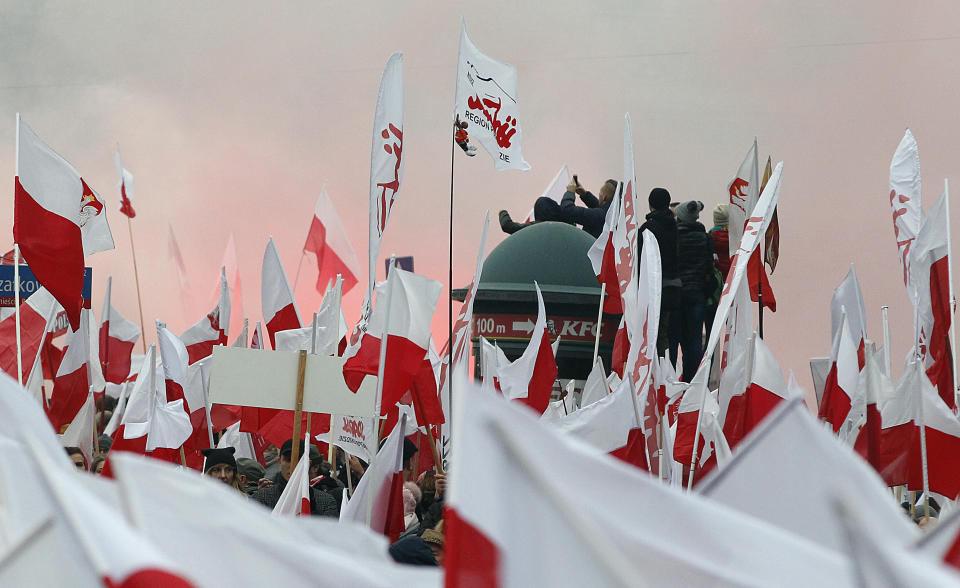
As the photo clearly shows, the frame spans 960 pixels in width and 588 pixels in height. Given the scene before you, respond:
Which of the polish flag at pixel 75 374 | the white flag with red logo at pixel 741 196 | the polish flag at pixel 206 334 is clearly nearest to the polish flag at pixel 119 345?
the polish flag at pixel 206 334

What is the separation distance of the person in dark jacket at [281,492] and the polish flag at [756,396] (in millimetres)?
2540

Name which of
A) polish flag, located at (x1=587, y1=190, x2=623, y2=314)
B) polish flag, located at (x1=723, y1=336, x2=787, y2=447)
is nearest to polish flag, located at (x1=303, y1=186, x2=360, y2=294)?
polish flag, located at (x1=587, y1=190, x2=623, y2=314)

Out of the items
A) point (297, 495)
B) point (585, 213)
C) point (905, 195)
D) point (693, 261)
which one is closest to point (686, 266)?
point (693, 261)

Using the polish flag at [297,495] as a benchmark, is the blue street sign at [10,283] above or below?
above

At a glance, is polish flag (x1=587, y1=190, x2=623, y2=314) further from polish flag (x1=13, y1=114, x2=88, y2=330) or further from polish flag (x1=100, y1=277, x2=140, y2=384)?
polish flag (x1=100, y1=277, x2=140, y2=384)

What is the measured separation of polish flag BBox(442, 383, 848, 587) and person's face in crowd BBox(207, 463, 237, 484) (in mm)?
5988

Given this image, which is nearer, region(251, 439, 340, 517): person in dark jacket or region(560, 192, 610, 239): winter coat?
region(251, 439, 340, 517): person in dark jacket

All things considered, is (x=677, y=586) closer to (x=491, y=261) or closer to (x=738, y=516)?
(x=738, y=516)

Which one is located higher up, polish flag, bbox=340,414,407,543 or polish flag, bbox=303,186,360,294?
polish flag, bbox=303,186,360,294

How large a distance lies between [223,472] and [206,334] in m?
6.12

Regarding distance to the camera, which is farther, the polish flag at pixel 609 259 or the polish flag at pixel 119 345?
the polish flag at pixel 119 345

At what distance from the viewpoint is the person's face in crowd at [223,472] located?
795cm

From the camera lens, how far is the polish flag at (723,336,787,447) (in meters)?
7.83

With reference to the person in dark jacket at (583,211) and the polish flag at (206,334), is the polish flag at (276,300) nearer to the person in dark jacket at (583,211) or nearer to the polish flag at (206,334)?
the polish flag at (206,334)
